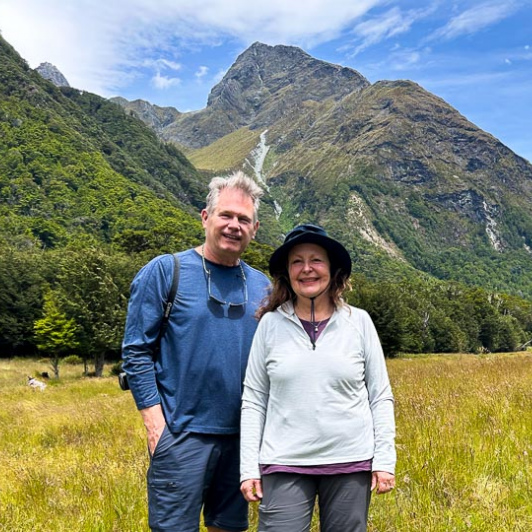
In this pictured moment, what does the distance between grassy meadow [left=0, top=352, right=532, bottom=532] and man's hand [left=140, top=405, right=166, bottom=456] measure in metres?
1.32

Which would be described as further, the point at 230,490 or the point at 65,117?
the point at 65,117

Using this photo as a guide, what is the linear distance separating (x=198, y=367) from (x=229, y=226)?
90cm

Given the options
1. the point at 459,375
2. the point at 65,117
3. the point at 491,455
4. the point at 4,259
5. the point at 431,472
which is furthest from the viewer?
the point at 65,117

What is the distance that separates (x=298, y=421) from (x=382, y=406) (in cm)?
50

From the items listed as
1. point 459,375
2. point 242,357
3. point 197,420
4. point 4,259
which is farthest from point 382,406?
point 4,259

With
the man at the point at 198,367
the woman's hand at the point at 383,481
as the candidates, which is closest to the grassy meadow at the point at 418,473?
the woman's hand at the point at 383,481

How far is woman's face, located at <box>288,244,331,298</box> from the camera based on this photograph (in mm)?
2520

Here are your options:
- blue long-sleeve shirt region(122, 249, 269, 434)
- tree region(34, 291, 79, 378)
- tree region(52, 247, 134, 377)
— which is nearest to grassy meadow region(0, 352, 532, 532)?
blue long-sleeve shirt region(122, 249, 269, 434)

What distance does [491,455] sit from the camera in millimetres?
3809

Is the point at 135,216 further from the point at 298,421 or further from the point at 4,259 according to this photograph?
the point at 298,421

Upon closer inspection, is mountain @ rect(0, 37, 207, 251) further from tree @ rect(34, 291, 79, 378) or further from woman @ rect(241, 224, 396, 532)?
woman @ rect(241, 224, 396, 532)

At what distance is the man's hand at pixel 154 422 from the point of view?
2588mm

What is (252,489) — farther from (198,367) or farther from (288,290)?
(288,290)

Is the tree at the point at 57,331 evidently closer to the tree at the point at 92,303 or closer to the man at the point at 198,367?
the tree at the point at 92,303
